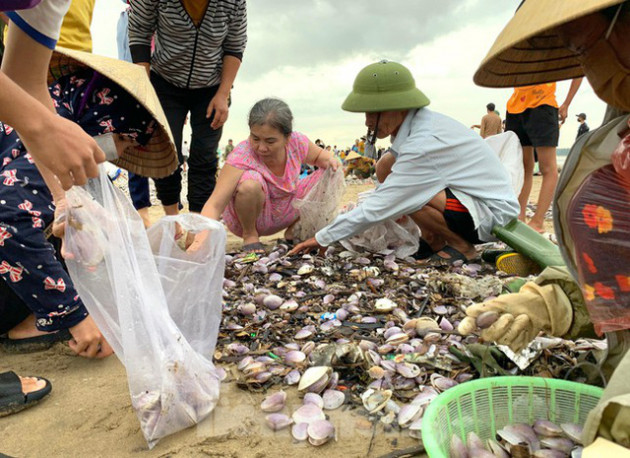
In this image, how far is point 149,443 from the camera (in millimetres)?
1349

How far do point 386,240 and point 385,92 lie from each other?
993 millimetres

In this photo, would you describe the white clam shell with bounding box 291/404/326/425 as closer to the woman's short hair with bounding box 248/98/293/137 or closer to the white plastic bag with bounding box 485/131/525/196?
the woman's short hair with bounding box 248/98/293/137

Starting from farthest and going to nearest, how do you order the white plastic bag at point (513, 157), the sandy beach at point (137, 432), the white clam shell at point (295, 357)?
the white plastic bag at point (513, 157)
the white clam shell at point (295, 357)
the sandy beach at point (137, 432)

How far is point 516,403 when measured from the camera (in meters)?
1.24

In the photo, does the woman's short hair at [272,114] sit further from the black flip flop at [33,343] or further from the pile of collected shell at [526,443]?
the pile of collected shell at [526,443]

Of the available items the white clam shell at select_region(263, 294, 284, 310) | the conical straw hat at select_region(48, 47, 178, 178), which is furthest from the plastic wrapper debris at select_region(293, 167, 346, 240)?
the conical straw hat at select_region(48, 47, 178, 178)

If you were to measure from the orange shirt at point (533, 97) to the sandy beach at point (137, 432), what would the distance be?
3.40 m

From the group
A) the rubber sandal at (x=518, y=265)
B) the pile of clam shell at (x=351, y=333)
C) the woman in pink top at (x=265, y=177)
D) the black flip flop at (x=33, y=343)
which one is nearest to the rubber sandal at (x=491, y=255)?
the pile of clam shell at (x=351, y=333)

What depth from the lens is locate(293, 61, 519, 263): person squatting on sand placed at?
2.82 meters

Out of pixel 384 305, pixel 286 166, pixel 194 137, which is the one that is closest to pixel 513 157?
pixel 286 166

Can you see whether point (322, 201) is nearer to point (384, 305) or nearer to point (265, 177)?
point (265, 177)

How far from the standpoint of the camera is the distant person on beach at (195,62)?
3021 mm

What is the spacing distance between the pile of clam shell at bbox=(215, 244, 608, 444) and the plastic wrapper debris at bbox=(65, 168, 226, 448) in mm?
257

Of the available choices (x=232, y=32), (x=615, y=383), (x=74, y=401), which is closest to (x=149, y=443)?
(x=74, y=401)
